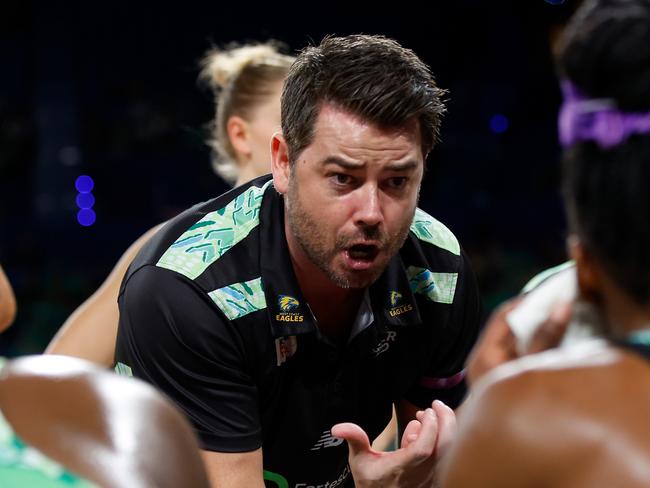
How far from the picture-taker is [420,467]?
1.53 meters

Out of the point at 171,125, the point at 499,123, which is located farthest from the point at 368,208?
the point at 499,123

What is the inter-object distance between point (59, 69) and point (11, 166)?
545mm

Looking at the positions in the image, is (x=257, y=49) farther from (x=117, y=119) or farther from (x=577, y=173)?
(x=117, y=119)

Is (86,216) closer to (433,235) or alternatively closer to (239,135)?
(239,135)

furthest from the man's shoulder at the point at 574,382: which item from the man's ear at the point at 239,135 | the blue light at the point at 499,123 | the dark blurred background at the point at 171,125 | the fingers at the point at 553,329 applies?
the blue light at the point at 499,123

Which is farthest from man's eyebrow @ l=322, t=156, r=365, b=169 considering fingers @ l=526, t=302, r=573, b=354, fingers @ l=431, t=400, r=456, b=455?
fingers @ l=526, t=302, r=573, b=354

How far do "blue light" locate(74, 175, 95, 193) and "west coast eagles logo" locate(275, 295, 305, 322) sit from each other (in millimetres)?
3479

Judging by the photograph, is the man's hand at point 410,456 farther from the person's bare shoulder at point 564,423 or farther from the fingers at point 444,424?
the person's bare shoulder at point 564,423

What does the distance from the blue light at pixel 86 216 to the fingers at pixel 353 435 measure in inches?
142

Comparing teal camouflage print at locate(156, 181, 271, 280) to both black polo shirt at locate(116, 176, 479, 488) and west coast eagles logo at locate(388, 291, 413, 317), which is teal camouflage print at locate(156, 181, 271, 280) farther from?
west coast eagles logo at locate(388, 291, 413, 317)

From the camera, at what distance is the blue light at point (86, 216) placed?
4941 mm

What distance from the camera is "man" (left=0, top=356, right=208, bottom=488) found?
68cm

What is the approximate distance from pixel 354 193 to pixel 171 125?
3649 millimetres

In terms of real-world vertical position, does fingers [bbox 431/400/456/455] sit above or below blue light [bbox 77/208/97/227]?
above
